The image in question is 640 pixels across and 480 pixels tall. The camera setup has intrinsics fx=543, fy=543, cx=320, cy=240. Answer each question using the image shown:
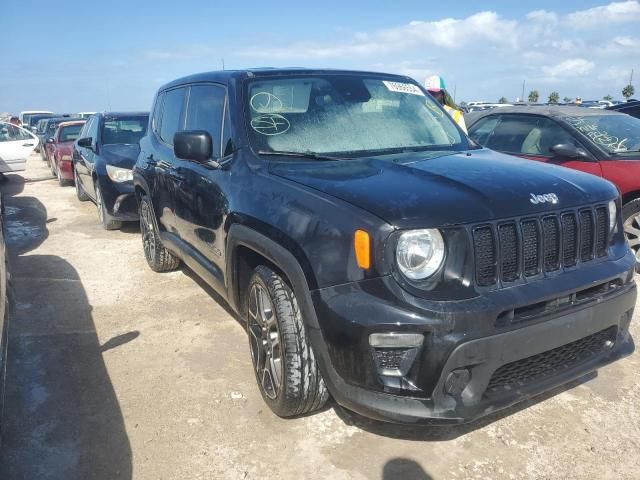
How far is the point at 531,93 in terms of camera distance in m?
43.1

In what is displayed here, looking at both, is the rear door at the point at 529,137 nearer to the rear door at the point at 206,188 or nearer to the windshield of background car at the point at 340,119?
the windshield of background car at the point at 340,119

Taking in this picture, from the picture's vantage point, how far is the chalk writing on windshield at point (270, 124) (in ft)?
10.9

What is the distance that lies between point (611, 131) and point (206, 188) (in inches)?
172

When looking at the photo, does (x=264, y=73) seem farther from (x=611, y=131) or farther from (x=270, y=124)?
(x=611, y=131)

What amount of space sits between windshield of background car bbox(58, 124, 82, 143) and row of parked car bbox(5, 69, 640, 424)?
9.94m

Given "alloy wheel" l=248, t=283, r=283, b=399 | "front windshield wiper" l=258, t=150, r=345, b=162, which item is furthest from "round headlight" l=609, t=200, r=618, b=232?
"alloy wheel" l=248, t=283, r=283, b=399

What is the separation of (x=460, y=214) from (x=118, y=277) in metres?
4.42

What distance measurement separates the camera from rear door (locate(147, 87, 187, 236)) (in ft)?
14.3

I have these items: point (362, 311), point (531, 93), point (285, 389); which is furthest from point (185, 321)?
point (531, 93)

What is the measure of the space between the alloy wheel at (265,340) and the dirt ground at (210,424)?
23cm

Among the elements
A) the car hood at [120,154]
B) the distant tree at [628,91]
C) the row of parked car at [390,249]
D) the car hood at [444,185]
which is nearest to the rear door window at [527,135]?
the row of parked car at [390,249]

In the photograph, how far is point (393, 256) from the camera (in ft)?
7.25

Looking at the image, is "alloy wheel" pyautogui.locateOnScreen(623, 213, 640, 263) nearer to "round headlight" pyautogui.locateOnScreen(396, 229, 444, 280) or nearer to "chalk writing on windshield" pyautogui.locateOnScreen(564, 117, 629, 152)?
"chalk writing on windshield" pyautogui.locateOnScreen(564, 117, 629, 152)

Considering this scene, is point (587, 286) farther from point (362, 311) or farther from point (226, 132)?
point (226, 132)
